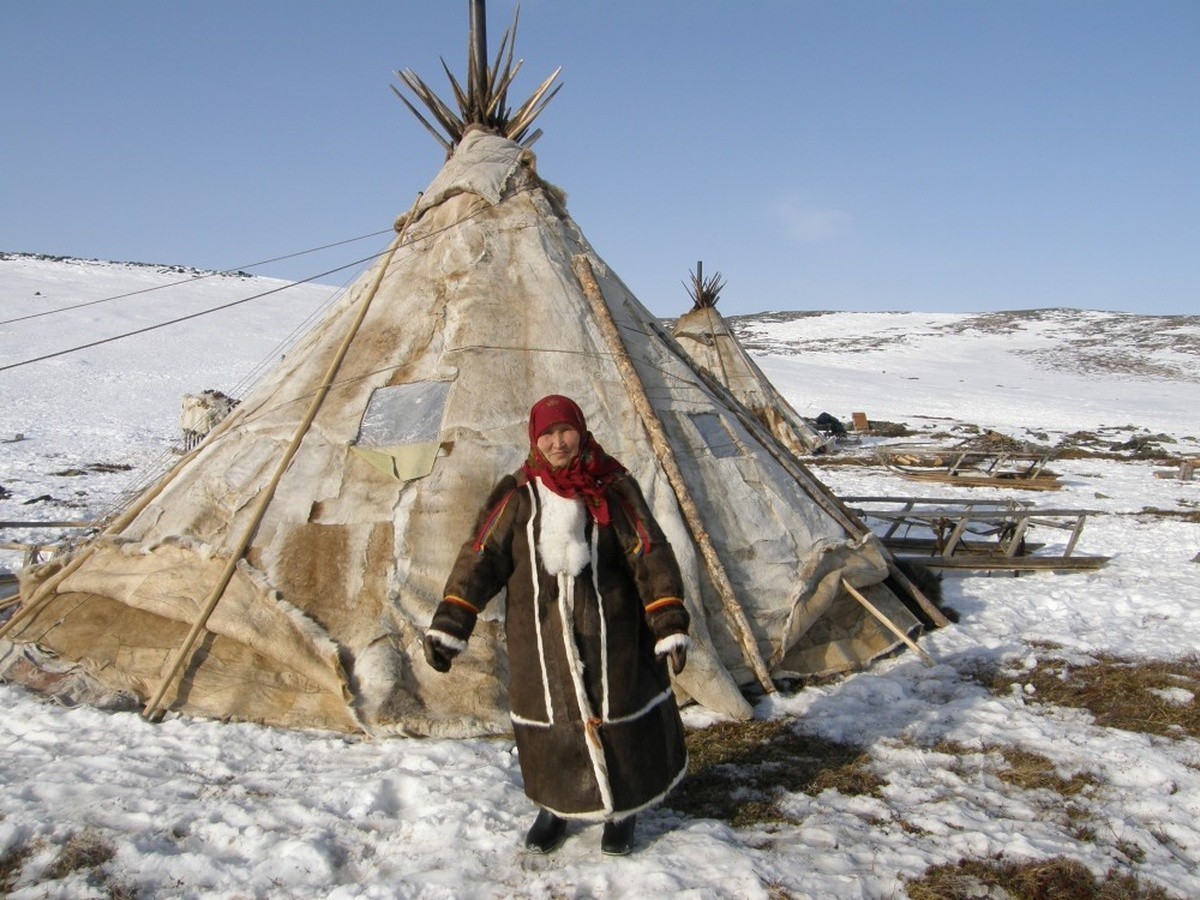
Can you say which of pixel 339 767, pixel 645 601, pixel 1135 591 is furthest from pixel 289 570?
pixel 1135 591

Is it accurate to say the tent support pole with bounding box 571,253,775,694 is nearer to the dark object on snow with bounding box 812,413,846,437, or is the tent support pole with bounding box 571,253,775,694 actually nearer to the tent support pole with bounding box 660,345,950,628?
the tent support pole with bounding box 660,345,950,628

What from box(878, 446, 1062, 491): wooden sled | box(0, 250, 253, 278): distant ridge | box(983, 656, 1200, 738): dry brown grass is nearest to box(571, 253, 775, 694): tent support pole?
box(983, 656, 1200, 738): dry brown grass

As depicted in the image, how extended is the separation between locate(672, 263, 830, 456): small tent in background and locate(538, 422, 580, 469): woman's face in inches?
652

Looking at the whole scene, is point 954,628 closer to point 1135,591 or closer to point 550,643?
point 1135,591

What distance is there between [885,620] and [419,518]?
2953 mm

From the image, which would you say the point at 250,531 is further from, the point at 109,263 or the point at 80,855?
the point at 109,263

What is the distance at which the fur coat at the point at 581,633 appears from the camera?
10.3 ft

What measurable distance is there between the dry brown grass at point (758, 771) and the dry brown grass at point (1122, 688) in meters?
1.48

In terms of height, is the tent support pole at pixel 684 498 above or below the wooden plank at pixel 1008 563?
above

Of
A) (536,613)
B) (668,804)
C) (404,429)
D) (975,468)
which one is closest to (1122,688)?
(668,804)

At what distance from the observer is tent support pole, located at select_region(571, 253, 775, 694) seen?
4828 mm

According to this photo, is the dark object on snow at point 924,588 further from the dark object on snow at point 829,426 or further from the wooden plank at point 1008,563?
the dark object on snow at point 829,426

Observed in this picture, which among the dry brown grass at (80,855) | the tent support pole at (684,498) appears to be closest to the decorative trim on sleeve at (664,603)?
the tent support pole at (684,498)

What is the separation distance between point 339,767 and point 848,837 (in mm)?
2276
